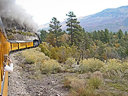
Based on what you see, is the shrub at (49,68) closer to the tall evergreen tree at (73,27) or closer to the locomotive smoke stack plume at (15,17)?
the locomotive smoke stack plume at (15,17)

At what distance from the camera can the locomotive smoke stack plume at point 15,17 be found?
31.3 meters

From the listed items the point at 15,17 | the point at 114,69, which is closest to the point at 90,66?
the point at 114,69

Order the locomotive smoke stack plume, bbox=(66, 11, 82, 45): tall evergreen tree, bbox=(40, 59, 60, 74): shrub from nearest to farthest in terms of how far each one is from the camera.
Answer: bbox=(40, 59, 60, 74): shrub < the locomotive smoke stack plume < bbox=(66, 11, 82, 45): tall evergreen tree

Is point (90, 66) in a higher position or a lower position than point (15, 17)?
lower

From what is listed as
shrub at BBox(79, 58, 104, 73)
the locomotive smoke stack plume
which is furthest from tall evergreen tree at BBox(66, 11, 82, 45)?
shrub at BBox(79, 58, 104, 73)

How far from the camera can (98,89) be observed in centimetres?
771

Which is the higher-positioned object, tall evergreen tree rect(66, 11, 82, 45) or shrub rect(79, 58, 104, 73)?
tall evergreen tree rect(66, 11, 82, 45)

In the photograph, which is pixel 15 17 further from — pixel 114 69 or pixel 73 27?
pixel 114 69

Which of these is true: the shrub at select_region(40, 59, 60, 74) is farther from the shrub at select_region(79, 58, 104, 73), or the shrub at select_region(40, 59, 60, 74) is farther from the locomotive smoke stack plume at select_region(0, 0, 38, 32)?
the locomotive smoke stack plume at select_region(0, 0, 38, 32)

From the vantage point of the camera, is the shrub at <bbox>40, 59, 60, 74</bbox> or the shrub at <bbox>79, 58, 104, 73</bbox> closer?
the shrub at <bbox>40, 59, 60, 74</bbox>

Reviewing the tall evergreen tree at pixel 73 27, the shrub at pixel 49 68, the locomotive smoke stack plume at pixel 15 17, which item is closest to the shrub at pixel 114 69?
the shrub at pixel 49 68

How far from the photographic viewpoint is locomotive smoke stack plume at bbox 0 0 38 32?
31334 mm

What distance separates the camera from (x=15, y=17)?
37.1m

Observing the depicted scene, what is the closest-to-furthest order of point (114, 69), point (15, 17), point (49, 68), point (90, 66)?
point (114, 69) → point (49, 68) → point (90, 66) → point (15, 17)
